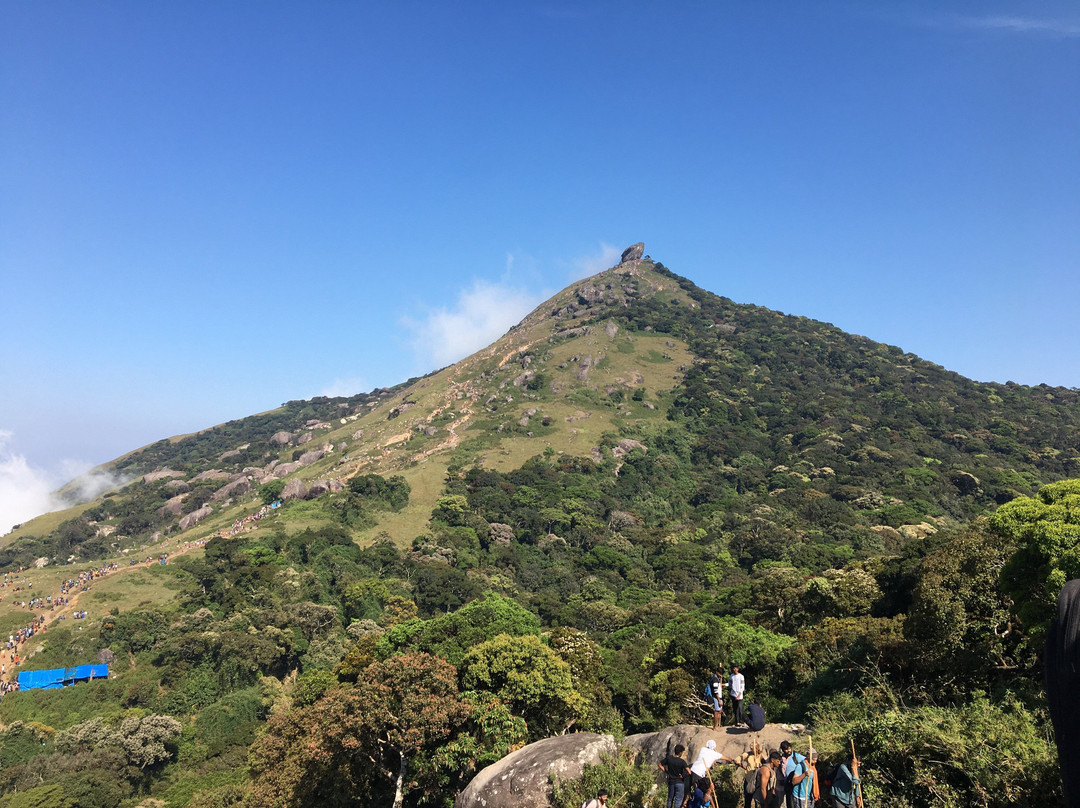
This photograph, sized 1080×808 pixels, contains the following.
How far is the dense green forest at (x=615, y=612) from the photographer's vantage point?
1753 centimetres

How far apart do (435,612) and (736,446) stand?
8514 centimetres

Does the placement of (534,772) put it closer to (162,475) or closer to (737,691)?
(737,691)

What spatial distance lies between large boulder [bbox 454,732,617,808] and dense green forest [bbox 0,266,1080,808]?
4.84 meters

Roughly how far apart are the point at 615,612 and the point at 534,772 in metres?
50.8

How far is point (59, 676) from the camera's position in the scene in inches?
2080

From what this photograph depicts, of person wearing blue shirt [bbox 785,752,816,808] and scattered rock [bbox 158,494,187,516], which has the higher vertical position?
scattered rock [bbox 158,494,187,516]

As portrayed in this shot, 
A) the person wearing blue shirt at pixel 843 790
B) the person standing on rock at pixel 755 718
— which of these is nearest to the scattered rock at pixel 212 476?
the person standing on rock at pixel 755 718

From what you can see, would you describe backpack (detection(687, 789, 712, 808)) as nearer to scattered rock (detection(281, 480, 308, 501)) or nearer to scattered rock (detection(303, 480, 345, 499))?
scattered rock (detection(303, 480, 345, 499))

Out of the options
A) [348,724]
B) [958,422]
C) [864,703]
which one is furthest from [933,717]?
[958,422]

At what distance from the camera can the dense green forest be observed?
17531 millimetres

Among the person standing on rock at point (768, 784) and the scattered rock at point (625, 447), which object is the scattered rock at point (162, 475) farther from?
the person standing on rock at point (768, 784)

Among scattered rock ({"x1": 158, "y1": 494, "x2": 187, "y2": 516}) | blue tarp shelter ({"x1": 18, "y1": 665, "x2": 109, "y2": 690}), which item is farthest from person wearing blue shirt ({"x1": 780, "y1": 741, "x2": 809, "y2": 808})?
scattered rock ({"x1": 158, "y1": 494, "x2": 187, "y2": 516})

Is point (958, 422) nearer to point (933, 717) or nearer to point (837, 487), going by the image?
point (837, 487)

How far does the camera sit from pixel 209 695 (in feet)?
178
